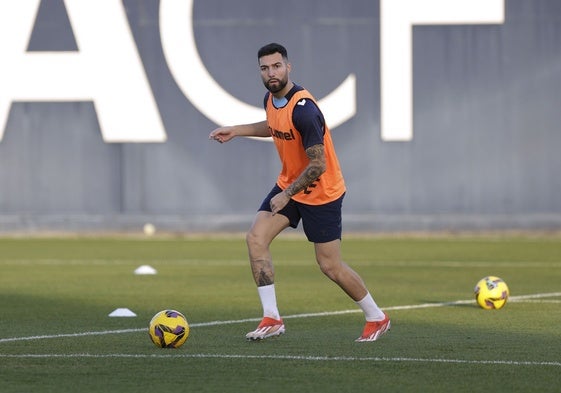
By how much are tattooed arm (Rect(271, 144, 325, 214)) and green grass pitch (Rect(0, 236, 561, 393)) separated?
1146 millimetres

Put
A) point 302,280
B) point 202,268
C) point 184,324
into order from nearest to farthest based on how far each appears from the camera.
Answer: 1. point 184,324
2. point 302,280
3. point 202,268

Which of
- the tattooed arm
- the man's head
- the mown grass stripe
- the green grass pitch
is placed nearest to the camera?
the green grass pitch

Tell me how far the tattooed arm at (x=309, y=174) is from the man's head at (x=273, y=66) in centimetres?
60

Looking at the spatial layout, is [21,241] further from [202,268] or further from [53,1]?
[202,268]

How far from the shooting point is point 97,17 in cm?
2580

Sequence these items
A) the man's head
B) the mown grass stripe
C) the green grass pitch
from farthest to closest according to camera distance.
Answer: the mown grass stripe < the man's head < the green grass pitch

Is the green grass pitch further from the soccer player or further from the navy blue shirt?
the navy blue shirt

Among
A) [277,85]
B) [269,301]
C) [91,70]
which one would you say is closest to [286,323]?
[269,301]

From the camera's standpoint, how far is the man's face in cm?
1053

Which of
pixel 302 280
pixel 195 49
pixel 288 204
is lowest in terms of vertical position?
pixel 302 280

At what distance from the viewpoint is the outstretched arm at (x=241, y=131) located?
451 inches

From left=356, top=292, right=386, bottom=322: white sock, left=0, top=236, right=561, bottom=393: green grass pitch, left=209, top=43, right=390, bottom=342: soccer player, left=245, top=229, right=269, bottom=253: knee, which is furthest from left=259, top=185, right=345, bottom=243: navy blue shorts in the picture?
left=0, top=236, right=561, bottom=393: green grass pitch

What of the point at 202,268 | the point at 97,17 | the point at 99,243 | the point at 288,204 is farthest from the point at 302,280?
the point at 97,17

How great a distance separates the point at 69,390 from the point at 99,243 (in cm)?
1688
